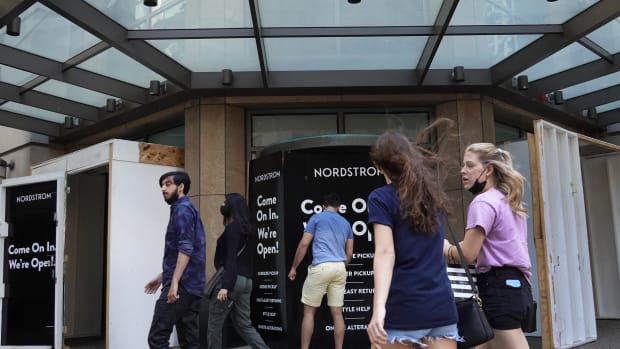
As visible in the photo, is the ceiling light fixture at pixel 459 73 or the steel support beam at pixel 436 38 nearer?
the steel support beam at pixel 436 38

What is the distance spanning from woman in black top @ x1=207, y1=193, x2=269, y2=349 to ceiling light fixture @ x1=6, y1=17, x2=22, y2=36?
10.5 ft

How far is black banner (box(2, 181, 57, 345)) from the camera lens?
7.61 m

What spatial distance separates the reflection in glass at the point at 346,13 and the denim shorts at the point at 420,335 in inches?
204

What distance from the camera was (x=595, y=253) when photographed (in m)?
9.89

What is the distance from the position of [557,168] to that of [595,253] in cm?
397

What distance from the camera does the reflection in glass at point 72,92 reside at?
865 centimetres

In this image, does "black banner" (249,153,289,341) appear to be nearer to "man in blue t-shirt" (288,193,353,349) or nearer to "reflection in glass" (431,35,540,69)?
"man in blue t-shirt" (288,193,353,349)

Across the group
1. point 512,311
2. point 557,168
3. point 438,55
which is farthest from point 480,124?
point 512,311

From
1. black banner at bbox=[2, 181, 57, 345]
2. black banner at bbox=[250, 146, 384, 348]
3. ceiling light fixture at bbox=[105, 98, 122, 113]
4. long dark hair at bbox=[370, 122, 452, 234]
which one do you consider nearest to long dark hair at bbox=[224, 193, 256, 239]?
black banner at bbox=[250, 146, 384, 348]

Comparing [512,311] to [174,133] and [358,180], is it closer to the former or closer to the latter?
[358,180]

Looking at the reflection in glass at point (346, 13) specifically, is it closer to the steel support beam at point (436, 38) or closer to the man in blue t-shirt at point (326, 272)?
the steel support beam at point (436, 38)

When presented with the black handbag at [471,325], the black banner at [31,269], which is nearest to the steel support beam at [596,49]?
the black handbag at [471,325]

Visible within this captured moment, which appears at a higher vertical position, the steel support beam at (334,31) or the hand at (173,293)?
the steel support beam at (334,31)

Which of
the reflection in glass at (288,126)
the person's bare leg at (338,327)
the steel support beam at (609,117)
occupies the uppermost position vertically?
the steel support beam at (609,117)
